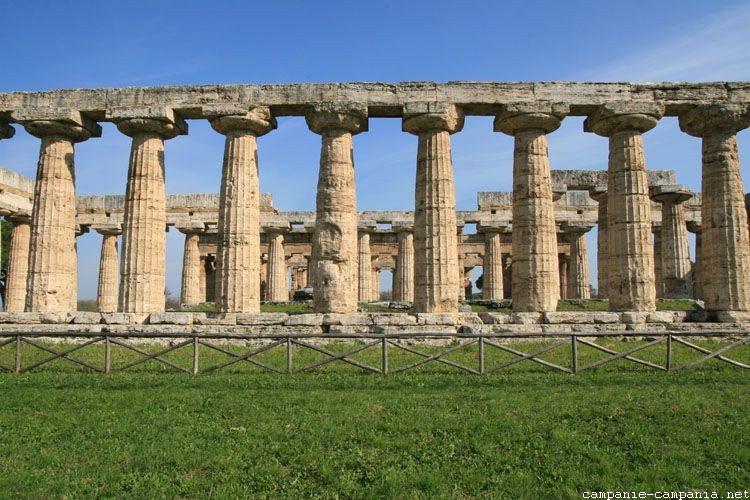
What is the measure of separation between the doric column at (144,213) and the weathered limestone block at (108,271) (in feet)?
56.8

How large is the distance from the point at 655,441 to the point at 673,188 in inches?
1032

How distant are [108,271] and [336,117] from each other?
2387 centimetres

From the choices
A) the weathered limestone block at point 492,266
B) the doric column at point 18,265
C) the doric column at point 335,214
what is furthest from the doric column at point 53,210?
the weathered limestone block at point 492,266

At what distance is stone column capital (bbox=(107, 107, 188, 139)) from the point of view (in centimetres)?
2023

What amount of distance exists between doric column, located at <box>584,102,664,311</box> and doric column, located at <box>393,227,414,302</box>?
66.8ft

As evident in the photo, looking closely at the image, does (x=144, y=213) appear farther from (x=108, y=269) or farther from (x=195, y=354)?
(x=108, y=269)

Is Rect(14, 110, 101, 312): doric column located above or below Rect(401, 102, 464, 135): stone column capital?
below

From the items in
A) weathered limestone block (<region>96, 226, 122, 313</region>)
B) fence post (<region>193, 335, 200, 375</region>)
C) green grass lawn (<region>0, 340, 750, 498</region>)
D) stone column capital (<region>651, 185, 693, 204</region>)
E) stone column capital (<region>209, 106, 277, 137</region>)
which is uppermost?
stone column capital (<region>209, 106, 277, 137</region>)

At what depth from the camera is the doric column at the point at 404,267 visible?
40.0m

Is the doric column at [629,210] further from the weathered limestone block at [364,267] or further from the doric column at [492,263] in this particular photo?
the weathered limestone block at [364,267]

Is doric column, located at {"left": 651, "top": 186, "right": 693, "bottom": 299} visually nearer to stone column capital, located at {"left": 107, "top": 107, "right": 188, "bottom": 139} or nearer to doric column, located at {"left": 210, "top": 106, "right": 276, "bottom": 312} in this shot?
doric column, located at {"left": 210, "top": 106, "right": 276, "bottom": 312}

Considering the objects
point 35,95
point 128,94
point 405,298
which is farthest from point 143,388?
point 405,298

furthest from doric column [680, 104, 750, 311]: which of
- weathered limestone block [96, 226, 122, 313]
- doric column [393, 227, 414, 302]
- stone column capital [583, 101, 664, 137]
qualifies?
weathered limestone block [96, 226, 122, 313]

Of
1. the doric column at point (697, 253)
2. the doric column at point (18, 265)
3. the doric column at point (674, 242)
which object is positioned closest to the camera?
the doric column at point (18, 265)
